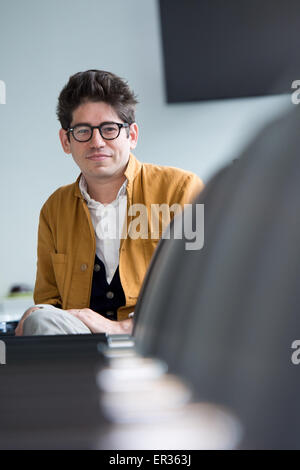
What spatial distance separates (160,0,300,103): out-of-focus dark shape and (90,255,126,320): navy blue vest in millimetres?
1853

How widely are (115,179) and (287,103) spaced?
105 cm

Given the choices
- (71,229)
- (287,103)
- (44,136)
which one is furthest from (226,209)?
(44,136)

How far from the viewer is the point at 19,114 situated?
10.1 feet

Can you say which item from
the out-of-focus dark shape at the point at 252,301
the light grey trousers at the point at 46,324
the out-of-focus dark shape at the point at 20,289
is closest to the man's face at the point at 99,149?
the light grey trousers at the point at 46,324

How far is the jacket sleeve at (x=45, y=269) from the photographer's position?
3.88 ft

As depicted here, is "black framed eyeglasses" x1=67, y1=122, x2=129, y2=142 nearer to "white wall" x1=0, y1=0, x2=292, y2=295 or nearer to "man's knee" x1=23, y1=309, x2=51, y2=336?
"man's knee" x1=23, y1=309, x2=51, y2=336

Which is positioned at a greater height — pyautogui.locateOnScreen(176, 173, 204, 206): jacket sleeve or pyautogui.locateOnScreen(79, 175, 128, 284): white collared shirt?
pyautogui.locateOnScreen(176, 173, 204, 206): jacket sleeve

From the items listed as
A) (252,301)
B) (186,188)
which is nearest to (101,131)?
(186,188)

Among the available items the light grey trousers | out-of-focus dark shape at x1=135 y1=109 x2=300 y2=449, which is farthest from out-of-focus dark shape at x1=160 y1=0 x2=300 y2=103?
out-of-focus dark shape at x1=135 y1=109 x2=300 y2=449

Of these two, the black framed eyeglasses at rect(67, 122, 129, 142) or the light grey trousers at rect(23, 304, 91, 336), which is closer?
the light grey trousers at rect(23, 304, 91, 336)

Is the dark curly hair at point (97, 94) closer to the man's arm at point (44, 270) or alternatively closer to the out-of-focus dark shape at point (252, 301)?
the man's arm at point (44, 270)

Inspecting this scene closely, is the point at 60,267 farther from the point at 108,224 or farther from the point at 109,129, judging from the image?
the point at 109,129

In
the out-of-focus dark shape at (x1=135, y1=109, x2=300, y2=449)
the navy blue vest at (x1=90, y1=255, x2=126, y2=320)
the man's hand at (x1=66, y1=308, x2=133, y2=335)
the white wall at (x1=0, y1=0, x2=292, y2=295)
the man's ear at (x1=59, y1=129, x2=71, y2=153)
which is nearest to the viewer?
the out-of-focus dark shape at (x1=135, y1=109, x2=300, y2=449)

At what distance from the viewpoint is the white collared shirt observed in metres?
1.12
